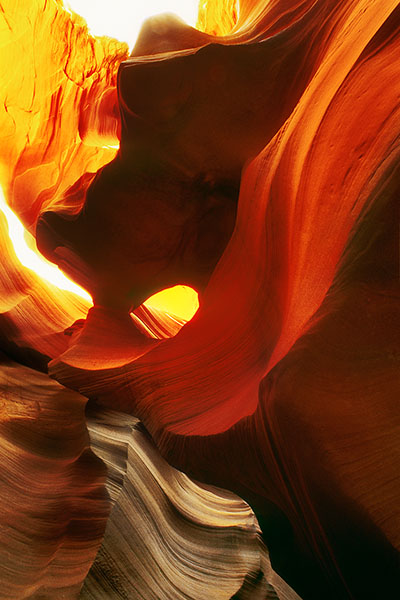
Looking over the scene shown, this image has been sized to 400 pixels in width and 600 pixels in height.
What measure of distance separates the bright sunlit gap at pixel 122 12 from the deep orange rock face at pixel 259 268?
0.33 meters

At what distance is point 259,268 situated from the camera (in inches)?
58.8

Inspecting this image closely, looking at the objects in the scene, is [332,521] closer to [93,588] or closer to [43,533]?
[93,588]

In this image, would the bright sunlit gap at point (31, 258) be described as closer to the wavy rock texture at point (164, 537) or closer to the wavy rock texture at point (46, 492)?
the wavy rock texture at point (46, 492)

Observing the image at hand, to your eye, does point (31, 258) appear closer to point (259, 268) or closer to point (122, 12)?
point (259, 268)

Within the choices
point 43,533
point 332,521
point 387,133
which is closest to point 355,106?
Result: point 387,133

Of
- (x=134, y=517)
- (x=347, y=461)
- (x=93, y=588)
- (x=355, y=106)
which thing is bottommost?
(x=93, y=588)

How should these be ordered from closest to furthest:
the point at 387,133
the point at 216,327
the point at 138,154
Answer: the point at 387,133
the point at 216,327
the point at 138,154

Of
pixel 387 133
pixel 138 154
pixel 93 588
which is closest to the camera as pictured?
pixel 387 133

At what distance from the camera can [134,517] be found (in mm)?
1499

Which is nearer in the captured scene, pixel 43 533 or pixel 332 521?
pixel 332 521

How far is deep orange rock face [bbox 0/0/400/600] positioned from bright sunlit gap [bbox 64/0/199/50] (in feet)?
1.08

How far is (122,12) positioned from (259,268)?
9.03 ft

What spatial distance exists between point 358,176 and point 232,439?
26.6 inches

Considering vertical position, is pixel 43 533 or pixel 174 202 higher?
pixel 174 202
